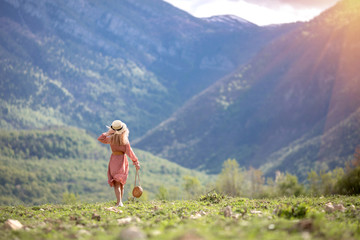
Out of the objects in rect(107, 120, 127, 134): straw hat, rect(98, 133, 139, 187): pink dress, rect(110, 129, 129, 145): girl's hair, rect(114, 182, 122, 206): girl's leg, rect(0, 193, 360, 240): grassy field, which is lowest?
rect(0, 193, 360, 240): grassy field

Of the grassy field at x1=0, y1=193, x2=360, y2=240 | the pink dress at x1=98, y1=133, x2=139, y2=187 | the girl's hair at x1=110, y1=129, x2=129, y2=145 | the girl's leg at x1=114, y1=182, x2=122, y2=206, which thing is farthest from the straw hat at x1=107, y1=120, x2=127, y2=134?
the grassy field at x1=0, y1=193, x2=360, y2=240

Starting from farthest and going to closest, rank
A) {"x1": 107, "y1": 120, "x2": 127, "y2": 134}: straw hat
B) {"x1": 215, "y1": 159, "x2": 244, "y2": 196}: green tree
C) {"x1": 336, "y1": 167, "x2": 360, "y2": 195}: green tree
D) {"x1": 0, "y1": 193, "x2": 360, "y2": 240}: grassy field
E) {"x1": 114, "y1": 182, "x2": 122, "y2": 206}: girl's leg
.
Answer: {"x1": 215, "y1": 159, "x2": 244, "y2": 196}: green tree < {"x1": 336, "y1": 167, "x2": 360, "y2": 195}: green tree < {"x1": 107, "y1": 120, "x2": 127, "y2": 134}: straw hat < {"x1": 114, "y1": 182, "x2": 122, "y2": 206}: girl's leg < {"x1": 0, "y1": 193, "x2": 360, "y2": 240}: grassy field

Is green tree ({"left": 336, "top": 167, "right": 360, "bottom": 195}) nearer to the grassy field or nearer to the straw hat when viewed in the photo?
the grassy field

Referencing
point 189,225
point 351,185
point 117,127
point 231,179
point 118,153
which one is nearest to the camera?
point 189,225

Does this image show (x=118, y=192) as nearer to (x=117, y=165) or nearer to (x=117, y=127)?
(x=117, y=165)

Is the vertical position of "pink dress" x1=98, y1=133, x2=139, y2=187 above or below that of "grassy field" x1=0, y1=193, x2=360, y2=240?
above

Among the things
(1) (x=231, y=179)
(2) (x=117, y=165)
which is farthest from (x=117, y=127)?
(1) (x=231, y=179)

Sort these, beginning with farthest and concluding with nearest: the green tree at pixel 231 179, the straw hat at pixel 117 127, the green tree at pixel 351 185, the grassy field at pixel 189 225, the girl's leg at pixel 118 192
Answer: the green tree at pixel 231 179, the green tree at pixel 351 185, the straw hat at pixel 117 127, the girl's leg at pixel 118 192, the grassy field at pixel 189 225

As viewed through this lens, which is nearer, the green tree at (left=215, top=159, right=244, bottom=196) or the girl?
the girl

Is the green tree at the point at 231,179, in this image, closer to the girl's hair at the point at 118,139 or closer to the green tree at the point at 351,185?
the green tree at the point at 351,185

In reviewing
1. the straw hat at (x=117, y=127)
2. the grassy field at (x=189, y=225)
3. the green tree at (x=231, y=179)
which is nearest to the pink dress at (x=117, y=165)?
the straw hat at (x=117, y=127)

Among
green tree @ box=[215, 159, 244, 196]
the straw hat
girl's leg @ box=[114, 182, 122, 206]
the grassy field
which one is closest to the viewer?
the grassy field

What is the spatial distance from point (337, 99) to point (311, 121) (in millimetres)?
17302

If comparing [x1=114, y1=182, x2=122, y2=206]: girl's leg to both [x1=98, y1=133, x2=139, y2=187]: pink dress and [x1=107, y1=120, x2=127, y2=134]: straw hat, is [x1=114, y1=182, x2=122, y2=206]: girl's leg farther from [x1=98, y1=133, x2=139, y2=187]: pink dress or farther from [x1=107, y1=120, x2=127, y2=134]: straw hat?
[x1=107, y1=120, x2=127, y2=134]: straw hat
